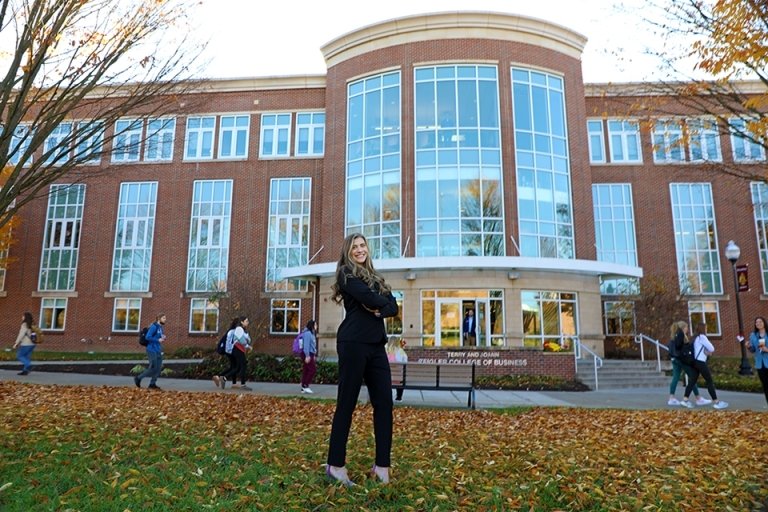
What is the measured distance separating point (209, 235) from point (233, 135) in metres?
5.97

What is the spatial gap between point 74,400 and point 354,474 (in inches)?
285

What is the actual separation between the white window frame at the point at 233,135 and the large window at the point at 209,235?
1.71 m

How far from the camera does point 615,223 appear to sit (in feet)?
89.8

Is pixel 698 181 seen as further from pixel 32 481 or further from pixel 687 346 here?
pixel 32 481

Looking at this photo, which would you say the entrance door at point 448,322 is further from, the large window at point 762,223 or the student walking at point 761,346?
the large window at point 762,223

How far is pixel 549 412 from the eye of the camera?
948cm

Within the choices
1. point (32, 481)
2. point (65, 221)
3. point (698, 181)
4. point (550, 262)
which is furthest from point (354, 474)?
point (65, 221)

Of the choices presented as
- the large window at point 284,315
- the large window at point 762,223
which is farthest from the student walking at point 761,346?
the large window at point 284,315

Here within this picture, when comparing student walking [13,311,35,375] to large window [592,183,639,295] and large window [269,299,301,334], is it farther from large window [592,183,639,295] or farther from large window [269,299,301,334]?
large window [592,183,639,295]

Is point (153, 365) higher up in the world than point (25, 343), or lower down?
lower down

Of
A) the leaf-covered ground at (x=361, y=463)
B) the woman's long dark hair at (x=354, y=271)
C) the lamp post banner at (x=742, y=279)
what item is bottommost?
the leaf-covered ground at (x=361, y=463)

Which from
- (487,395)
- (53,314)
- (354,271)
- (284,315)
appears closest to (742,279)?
(487,395)

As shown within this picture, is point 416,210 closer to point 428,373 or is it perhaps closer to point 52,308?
point 428,373

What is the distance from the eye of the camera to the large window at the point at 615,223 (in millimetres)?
27000
